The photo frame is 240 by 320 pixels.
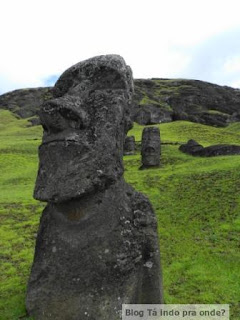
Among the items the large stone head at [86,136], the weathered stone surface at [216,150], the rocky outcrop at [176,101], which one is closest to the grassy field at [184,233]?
the large stone head at [86,136]

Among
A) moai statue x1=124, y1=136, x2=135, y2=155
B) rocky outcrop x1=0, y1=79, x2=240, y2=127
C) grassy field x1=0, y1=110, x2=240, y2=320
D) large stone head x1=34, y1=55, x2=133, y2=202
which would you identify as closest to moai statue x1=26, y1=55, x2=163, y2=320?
large stone head x1=34, y1=55, x2=133, y2=202

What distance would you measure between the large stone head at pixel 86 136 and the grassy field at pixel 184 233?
2.58 meters

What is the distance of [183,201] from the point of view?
686 inches

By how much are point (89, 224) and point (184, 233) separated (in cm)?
818

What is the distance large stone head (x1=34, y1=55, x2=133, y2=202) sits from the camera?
249 inches

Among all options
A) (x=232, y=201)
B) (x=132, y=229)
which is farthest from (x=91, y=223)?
(x=232, y=201)

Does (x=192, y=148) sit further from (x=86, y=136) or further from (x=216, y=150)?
(x=86, y=136)

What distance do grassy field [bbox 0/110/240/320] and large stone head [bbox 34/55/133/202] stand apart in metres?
2.58

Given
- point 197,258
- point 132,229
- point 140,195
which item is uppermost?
point 140,195

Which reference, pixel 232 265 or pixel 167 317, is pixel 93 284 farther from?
pixel 232 265

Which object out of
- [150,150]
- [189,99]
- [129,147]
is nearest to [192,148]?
[129,147]

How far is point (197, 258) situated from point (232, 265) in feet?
3.49

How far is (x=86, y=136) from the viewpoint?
6.52 metres

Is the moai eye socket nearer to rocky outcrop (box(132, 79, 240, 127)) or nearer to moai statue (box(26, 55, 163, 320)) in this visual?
moai statue (box(26, 55, 163, 320))
